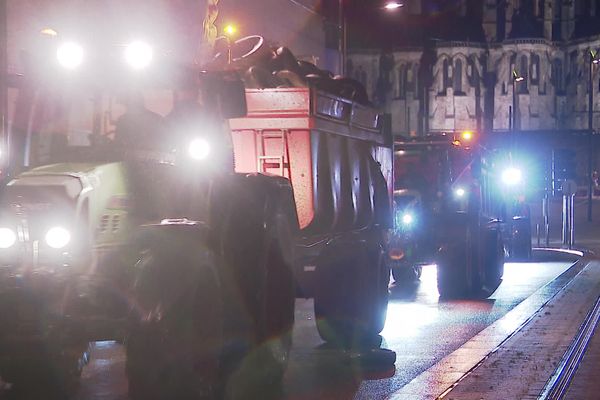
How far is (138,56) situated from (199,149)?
101 cm

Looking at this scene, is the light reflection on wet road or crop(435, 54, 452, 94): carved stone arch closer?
the light reflection on wet road

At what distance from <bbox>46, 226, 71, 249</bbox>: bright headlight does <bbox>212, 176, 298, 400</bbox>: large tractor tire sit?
64.3 inches

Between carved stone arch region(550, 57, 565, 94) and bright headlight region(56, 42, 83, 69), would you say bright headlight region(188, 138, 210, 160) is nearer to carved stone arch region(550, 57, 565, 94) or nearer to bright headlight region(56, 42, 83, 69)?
bright headlight region(56, 42, 83, 69)

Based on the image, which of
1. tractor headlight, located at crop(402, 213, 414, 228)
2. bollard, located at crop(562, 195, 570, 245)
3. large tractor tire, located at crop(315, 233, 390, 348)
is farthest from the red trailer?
bollard, located at crop(562, 195, 570, 245)

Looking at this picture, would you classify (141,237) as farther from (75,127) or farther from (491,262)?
(491,262)

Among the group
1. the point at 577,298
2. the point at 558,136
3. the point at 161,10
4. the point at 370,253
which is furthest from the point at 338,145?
the point at 558,136

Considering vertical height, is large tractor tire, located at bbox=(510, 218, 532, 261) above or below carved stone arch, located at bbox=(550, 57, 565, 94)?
below

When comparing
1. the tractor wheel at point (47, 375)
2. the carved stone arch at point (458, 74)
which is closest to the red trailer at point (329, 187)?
A: the tractor wheel at point (47, 375)

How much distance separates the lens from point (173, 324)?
8648mm

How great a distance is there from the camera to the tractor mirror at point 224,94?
9.48m

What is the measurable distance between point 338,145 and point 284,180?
2.17 metres

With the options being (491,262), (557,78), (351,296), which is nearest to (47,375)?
(351,296)

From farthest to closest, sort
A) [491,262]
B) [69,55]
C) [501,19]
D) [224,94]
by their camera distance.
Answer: [501,19], [491,262], [224,94], [69,55]

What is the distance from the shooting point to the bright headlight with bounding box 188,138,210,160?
9.55 metres
